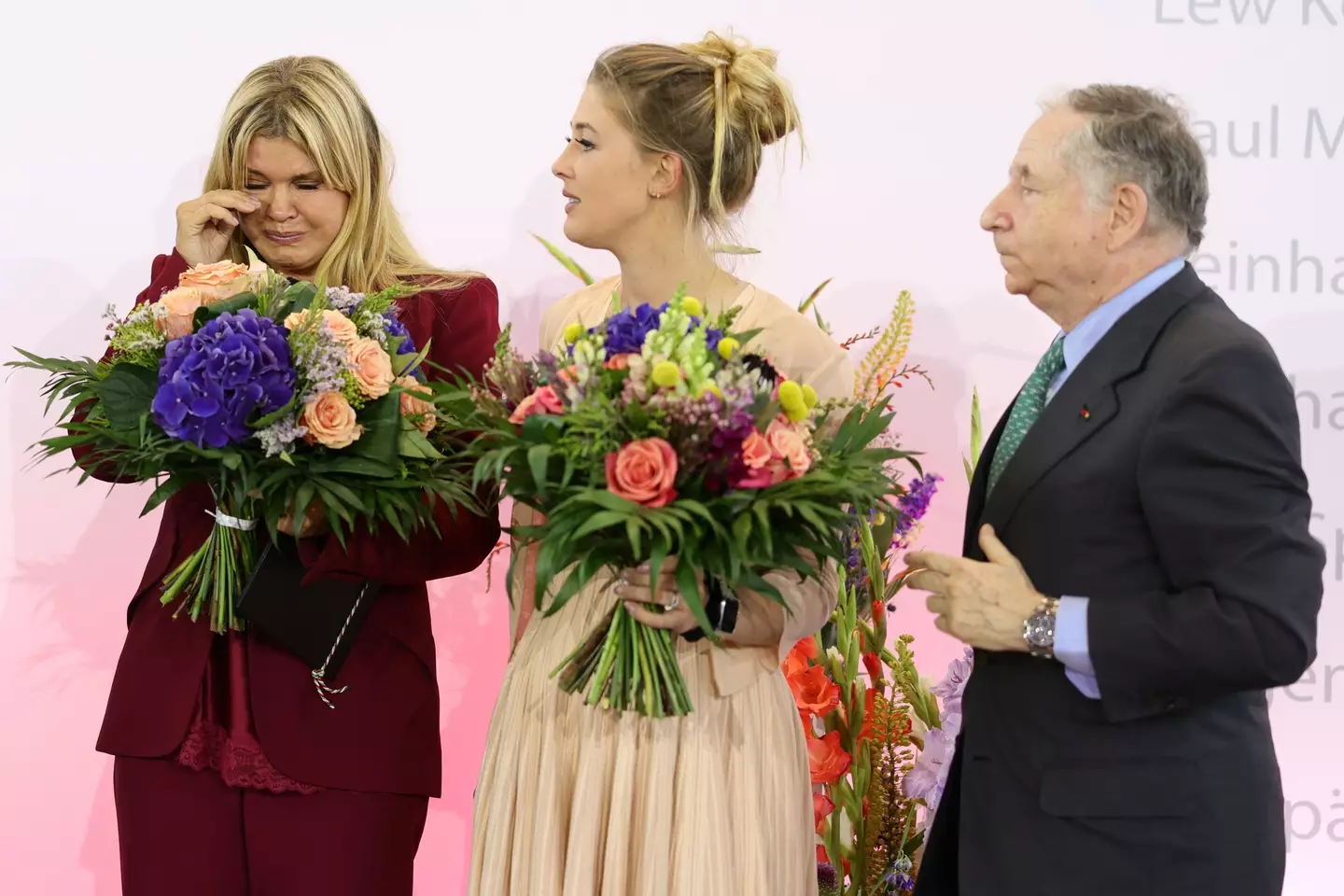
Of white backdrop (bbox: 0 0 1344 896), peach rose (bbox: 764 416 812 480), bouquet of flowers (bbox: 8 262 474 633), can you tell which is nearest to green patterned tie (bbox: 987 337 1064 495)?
peach rose (bbox: 764 416 812 480)

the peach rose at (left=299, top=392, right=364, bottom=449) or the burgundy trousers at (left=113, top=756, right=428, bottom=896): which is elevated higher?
the peach rose at (left=299, top=392, right=364, bottom=449)

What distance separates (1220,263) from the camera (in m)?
3.42

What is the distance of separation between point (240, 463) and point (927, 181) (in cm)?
199

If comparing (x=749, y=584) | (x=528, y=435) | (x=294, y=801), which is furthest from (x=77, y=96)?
(x=749, y=584)

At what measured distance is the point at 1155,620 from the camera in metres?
1.76

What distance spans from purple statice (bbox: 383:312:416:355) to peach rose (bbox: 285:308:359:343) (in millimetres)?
90

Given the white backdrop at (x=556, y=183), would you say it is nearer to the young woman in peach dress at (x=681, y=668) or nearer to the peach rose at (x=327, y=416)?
the young woman in peach dress at (x=681, y=668)

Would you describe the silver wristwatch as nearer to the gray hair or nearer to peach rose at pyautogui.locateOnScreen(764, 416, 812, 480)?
peach rose at pyautogui.locateOnScreen(764, 416, 812, 480)

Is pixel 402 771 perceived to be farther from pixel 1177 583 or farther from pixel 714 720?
pixel 1177 583

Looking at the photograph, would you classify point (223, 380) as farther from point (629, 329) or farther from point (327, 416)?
point (629, 329)

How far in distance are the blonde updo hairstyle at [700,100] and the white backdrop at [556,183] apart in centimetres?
112

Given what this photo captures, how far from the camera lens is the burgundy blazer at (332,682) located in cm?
228

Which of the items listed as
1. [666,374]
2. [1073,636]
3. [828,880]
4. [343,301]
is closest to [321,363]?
[343,301]

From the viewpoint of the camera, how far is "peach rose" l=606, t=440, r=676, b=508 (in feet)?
5.69
